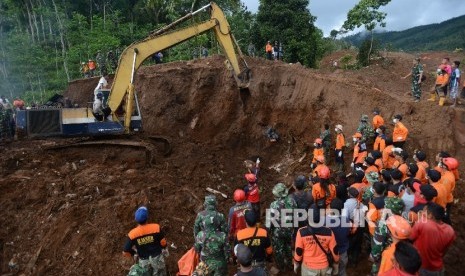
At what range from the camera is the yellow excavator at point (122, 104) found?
11.7m

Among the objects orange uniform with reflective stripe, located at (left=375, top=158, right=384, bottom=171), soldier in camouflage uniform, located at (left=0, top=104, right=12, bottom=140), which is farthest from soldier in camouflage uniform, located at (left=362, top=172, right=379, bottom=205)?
soldier in camouflage uniform, located at (left=0, top=104, right=12, bottom=140)

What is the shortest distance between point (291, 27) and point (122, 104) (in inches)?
537

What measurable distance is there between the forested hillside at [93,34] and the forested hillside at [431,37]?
795 cm

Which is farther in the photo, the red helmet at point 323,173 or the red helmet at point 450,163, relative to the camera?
the red helmet at point 323,173

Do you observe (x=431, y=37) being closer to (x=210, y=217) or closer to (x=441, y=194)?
(x=441, y=194)

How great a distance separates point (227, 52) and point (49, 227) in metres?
7.68

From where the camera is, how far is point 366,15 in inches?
853

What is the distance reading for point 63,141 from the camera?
1250 centimetres

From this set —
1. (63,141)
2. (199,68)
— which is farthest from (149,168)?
(199,68)

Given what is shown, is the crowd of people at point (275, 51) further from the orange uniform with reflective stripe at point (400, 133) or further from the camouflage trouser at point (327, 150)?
the orange uniform with reflective stripe at point (400, 133)

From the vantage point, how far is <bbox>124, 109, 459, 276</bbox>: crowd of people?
4902 mm

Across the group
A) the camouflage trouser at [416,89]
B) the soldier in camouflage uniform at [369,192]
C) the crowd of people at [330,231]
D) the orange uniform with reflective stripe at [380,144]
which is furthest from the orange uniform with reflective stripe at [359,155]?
the camouflage trouser at [416,89]

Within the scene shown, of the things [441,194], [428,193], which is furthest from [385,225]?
[441,194]

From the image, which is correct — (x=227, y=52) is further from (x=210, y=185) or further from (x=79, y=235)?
(x=79, y=235)
